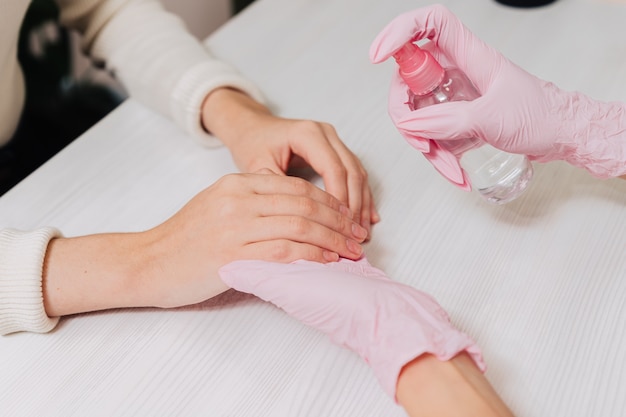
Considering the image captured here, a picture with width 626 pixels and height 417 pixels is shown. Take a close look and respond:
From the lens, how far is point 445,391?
18.8 inches

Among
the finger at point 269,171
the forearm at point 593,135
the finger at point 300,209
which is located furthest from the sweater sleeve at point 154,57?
the forearm at point 593,135

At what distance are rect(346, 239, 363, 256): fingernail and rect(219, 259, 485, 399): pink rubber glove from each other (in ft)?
0.07

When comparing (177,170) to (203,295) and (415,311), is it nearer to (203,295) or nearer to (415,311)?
(203,295)

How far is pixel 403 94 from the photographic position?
0.62 m

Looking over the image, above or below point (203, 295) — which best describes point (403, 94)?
above

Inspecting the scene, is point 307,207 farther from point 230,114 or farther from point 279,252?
point 230,114

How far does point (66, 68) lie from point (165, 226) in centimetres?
72

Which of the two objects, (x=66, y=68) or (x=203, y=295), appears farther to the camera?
(x=66, y=68)

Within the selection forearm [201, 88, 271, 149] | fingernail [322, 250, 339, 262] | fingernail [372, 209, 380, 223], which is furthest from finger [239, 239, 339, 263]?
forearm [201, 88, 271, 149]

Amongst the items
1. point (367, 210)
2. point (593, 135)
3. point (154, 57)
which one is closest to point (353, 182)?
point (367, 210)

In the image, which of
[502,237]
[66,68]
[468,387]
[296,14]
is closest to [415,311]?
[468,387]

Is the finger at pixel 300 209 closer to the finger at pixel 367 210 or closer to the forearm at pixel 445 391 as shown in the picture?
the finger at pixel 367 210

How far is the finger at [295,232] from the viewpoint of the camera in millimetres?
586

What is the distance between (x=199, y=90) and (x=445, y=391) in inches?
20.4
